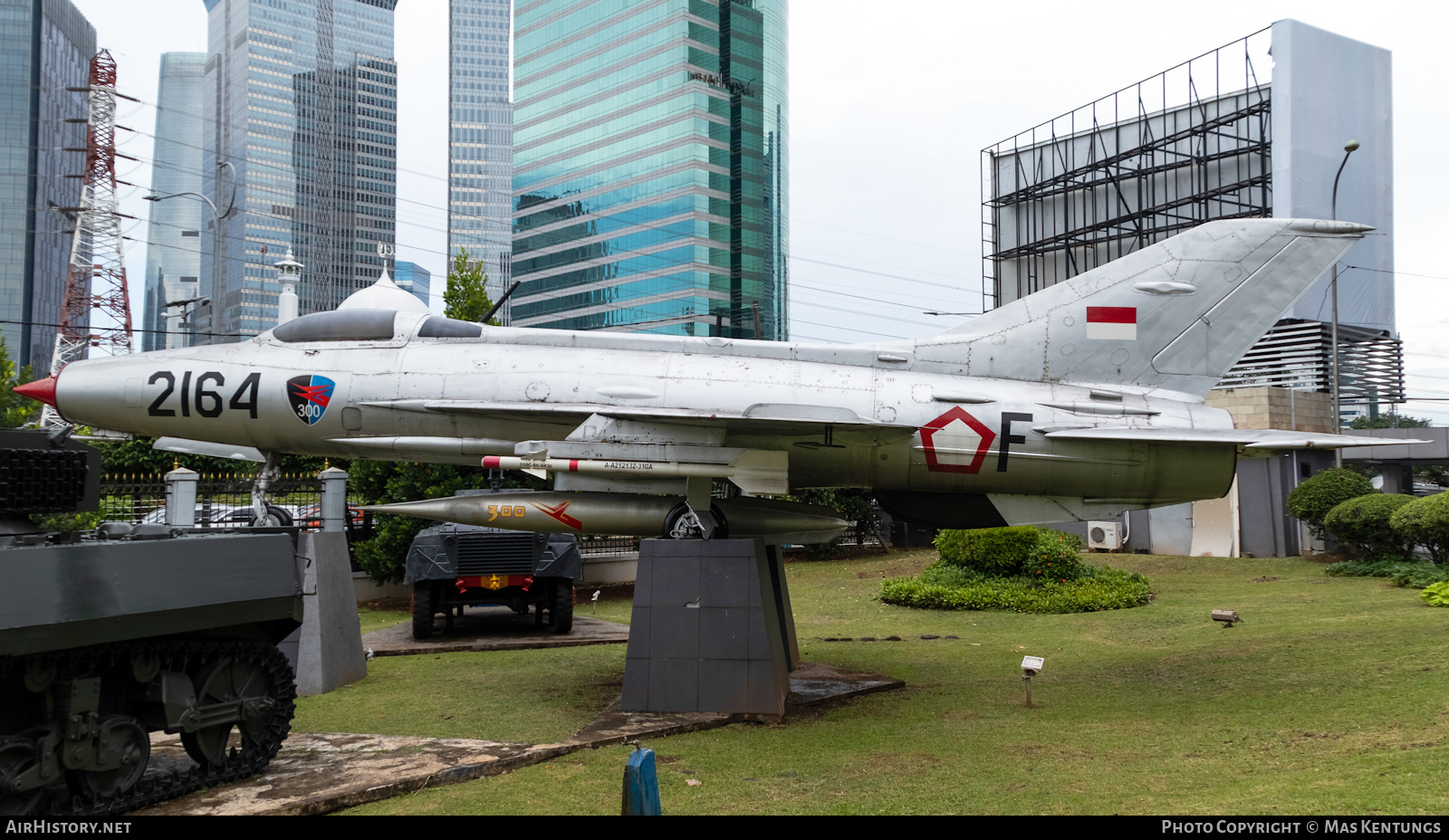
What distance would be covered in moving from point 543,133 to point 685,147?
839 inches

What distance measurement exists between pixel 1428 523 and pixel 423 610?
1602 cm

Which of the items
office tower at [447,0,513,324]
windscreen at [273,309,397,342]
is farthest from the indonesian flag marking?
office tower at [447,0,513,324]

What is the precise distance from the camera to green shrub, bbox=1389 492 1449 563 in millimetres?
14805

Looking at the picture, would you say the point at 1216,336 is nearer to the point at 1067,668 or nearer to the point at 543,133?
the point at 1067,668

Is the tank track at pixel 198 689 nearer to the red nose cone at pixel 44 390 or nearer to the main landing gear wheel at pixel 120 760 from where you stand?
the main landing gear wheel at pixel 120 760

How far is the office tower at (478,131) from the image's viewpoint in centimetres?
16688

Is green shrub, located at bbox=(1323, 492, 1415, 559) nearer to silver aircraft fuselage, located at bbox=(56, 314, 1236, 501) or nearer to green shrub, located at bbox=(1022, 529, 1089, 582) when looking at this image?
green shrub, located at bbox=(1022, 529, 1089, 582)

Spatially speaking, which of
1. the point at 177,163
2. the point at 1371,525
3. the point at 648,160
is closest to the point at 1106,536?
the point at 1371,525

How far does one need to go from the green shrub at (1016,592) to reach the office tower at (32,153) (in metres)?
98.5

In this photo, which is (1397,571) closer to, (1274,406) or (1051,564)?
(1051,564)

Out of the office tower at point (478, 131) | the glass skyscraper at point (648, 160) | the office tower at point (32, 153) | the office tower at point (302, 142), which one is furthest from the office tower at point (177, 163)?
the glass skyscraper at point (648, 160)

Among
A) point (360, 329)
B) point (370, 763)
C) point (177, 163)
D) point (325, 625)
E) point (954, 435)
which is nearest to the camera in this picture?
point (370, 763)

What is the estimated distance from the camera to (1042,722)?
25.8ft
